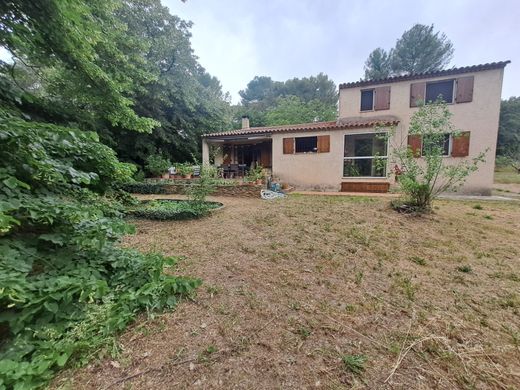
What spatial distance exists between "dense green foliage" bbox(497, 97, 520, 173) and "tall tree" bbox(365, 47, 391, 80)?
38.7 ft

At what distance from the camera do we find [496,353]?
1.84 m

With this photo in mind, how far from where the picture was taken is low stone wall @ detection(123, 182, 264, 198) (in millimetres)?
9430

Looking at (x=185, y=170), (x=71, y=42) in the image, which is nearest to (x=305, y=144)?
(x=185, y=170)

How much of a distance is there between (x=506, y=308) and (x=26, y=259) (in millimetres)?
4573

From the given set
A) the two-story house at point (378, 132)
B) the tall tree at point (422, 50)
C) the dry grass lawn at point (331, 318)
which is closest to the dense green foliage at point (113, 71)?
→ the dry grass lawn at point (331, 318)

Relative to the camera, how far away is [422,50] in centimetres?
2306

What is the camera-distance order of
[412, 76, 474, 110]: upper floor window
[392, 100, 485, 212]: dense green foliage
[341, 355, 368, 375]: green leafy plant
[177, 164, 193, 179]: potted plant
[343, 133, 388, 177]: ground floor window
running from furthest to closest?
1. [177, 164, 193, 179]: potted plant
2. [343, 133, 388, 177]: ground floor window
3. [412, 76, 474, 110]: upper floor window
4. [392, 100, 485, 212]: dense green foliage
5. [341, 355, 368, 375]: green leafy plant

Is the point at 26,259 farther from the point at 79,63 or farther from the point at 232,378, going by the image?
the point at 79,63

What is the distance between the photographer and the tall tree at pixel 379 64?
25.2 metres

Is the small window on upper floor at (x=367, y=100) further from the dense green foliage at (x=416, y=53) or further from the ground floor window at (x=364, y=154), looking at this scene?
the dense green foliage at (x=416, y=53)

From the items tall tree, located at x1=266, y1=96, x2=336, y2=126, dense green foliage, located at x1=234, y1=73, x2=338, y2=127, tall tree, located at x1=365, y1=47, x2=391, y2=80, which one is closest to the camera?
tall tree, located at x1=266, y1=96, x2=336, y2=126

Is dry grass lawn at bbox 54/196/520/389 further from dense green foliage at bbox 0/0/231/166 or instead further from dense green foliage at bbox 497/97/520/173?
dense green foliage at bbox 497/97/520/173

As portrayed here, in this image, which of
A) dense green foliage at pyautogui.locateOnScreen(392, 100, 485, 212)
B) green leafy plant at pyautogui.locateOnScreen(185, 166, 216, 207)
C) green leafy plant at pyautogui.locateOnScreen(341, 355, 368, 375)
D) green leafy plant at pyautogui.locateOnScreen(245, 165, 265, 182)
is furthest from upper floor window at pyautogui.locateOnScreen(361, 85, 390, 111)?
green leafy plant at pyautogui.locateOnScreen(341, 355, 368, 375)

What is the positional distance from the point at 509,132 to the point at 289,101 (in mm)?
21217
